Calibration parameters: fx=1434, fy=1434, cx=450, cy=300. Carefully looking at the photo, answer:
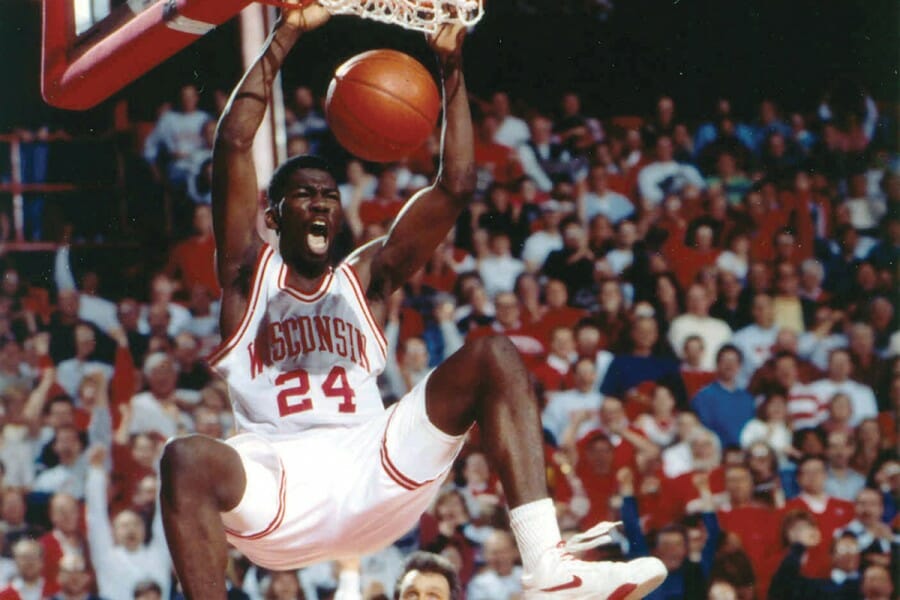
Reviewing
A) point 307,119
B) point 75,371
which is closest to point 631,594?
point 75,371

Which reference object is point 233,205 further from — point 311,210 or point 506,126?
point 506,126

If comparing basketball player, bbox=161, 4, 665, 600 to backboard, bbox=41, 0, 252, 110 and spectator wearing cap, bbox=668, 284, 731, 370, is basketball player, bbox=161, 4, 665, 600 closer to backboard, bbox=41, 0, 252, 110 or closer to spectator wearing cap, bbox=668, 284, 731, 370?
backboard, bbox=41, 0, 252, 110

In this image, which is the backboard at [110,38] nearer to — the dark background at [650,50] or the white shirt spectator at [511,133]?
the white shirt spectator at [511,133]

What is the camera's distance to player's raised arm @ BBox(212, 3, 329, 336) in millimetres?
4152

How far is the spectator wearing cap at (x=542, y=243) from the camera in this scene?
29.1ft

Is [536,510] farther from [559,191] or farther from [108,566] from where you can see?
[559,191]

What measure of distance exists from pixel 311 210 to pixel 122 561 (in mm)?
3317

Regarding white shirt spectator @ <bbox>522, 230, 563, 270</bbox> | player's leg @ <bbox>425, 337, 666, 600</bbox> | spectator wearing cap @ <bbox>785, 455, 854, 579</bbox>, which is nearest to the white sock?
player's leg @ <bbox>425, 337, 666, 600</bbox>

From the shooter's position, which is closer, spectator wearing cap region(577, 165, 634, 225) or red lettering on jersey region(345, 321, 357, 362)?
red lettering on jersey region(345, 321, 357, 362)

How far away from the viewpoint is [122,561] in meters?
6.86

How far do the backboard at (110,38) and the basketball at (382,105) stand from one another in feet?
1.33

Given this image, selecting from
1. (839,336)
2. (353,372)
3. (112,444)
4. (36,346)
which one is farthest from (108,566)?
(839,336)

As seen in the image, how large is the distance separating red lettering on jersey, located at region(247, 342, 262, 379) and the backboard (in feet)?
3.17

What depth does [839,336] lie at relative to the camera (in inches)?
334
